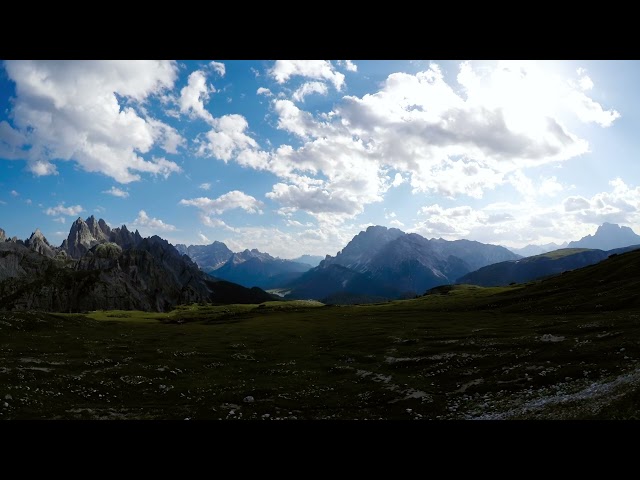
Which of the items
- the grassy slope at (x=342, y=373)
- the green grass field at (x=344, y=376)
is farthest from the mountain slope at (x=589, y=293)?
the green grass field at (x=344, y=376)

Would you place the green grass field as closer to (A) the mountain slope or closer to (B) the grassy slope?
(B) the grassy slope

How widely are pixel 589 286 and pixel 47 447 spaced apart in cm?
11460

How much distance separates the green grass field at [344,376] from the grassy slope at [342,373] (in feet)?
0.47

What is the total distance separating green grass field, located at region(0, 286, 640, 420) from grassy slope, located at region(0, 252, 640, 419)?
0.47 ft

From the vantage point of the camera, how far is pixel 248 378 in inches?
1645

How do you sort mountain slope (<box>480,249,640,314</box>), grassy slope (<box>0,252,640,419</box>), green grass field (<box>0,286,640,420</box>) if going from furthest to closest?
mountain slope (<box>480,249,640,314</box>) < grassy slope (<box>0,252,640,419</box>) < green grass field (<box>0,286,640,420</box>)

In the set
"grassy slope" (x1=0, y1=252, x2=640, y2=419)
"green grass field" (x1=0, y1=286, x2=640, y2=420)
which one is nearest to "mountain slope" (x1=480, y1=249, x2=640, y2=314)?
"grassy slope" (x1=0, y1=252, x2=640, y2=419)

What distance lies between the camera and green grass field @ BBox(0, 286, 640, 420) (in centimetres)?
2712

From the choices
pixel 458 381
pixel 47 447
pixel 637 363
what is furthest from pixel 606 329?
pixel 47 447

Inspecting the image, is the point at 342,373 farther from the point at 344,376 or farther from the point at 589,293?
the point at 589,293

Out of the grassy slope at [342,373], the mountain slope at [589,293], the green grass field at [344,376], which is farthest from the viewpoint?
the mountain slope at [589,293]

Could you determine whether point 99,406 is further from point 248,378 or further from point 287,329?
point 287,329

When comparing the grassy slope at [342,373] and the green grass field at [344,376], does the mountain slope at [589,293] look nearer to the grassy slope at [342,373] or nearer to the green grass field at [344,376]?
the grassy slope at [342,373]

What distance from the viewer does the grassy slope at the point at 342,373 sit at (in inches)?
1080
